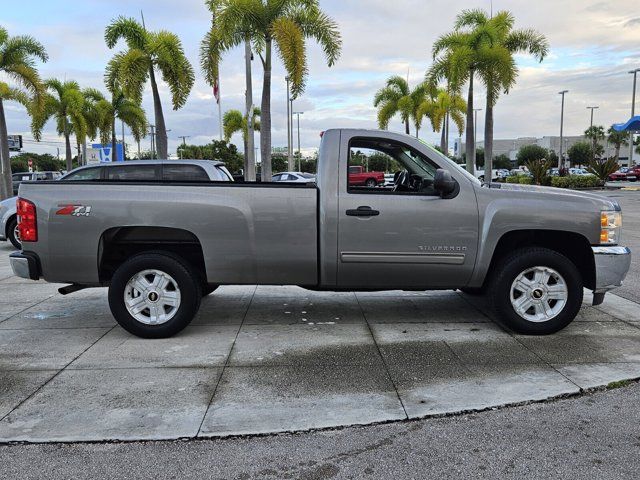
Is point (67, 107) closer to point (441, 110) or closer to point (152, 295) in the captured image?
point (441, 110)

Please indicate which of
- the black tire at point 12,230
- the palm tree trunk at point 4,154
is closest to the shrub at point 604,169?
the palm tree trunk at point 4,154

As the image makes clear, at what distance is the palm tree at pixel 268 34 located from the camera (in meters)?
15.5

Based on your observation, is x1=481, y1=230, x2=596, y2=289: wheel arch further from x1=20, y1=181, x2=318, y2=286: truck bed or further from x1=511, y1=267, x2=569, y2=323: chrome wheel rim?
x1=20, y1=181, x2=318, y2=286: truck bed

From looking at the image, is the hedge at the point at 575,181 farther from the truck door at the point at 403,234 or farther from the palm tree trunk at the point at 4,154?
the truck door at the point at 403,234

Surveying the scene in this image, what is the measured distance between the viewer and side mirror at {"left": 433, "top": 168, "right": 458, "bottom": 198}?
4812 mm

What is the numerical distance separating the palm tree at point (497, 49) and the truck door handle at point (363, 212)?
20338mm

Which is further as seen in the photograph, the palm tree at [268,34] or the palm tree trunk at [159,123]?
the palm tree trunk at [159,123]

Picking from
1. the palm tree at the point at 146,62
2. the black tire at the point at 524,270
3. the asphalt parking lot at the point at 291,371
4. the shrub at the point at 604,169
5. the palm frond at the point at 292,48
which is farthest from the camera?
the shrub at the point at 604,169

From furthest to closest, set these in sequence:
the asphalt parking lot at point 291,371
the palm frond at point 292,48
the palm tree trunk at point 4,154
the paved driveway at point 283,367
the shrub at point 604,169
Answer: the shrub at point 604,169 < the palm tree trunk at point 4,154 < the palm frond at point 292,48 < the paved driveway at point 283,367 < the asphalt parking lot at point 291,371

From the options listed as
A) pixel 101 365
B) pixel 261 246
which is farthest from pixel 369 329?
pixel 101 365

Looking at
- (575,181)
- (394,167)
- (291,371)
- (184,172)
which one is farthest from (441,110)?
(291,371)

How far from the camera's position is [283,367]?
4.47 m

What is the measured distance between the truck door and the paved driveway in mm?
648

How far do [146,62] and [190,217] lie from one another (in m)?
16.3
